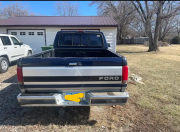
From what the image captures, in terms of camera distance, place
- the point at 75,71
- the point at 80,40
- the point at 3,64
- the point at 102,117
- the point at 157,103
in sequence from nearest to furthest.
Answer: the point at 75,71, the point at 102,117, the point at 157,103, the point at 80,40, the point at 3,64

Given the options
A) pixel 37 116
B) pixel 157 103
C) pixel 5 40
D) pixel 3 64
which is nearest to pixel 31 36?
pixel 5 40

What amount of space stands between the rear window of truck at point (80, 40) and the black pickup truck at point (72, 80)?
2.05 meters

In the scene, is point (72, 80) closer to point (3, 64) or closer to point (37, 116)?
point (37, 116)

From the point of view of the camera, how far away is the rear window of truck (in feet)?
14.4

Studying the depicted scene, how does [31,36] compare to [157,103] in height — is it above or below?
above

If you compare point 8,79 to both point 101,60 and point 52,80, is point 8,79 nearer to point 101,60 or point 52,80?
point 52,80

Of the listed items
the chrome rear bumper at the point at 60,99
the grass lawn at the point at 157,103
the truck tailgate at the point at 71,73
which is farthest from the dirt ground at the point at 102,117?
the truck tailgate at the point at 71,73

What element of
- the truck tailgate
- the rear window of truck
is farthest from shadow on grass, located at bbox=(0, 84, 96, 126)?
the rear window of truck

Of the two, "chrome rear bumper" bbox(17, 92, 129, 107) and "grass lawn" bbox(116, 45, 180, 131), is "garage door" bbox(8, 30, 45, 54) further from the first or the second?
"chrome rear bumper" bbox(17, 92, 129, 107)

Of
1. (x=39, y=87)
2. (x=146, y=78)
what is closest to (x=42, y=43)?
(x=146, y=78)

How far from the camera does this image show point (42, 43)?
38.0ft

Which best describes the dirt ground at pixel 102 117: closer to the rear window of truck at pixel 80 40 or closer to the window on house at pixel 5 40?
the rear window of truck at pixel 80 40

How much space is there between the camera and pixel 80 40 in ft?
14.6

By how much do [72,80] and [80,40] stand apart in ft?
7.58
